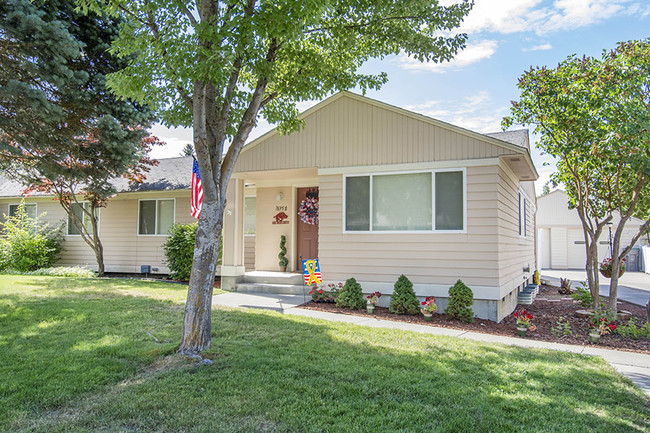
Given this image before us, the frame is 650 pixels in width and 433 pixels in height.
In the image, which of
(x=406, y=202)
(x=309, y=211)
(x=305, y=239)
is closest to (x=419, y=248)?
(x=406, y=202)

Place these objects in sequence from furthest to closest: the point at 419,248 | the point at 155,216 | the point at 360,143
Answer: the point at 155,216, the point at 360,143, the point at 419,248

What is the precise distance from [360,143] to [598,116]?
14.9ft

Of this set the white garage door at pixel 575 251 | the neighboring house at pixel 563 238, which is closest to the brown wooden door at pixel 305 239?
the neighboring house at pixel 563 238

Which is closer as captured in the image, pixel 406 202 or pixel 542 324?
pixel 542 324

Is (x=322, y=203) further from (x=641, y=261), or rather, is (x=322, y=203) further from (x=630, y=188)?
(x=641, y=261)

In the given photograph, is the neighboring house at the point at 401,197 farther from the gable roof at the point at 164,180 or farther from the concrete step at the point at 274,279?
the gable roof at the point at 164,180

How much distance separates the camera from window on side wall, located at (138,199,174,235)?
14758 millimetres

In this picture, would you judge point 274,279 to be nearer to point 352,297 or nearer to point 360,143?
point 352,297

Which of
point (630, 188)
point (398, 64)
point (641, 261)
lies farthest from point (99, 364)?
point (641, 261)

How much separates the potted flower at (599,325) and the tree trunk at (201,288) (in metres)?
5.97

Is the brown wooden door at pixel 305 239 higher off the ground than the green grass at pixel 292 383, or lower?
higher

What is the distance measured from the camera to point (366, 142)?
938 centimetres

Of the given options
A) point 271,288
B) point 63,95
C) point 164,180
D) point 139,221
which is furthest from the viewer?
point 139,221

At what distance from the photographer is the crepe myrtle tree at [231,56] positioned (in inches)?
176
